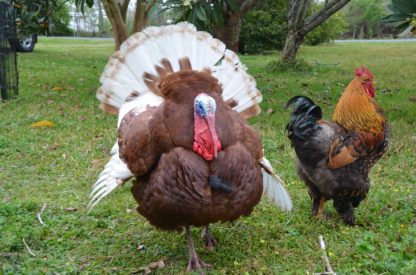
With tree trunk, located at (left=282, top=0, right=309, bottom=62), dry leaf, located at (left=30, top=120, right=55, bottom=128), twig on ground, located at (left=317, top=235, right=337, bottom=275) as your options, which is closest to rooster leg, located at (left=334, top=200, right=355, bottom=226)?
twig on ground, located at (left=317, top=235, right=337, bottom=275)

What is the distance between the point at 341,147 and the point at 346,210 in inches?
22.0

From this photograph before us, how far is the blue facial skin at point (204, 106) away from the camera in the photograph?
3.47 metres

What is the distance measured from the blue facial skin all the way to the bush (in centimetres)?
1641

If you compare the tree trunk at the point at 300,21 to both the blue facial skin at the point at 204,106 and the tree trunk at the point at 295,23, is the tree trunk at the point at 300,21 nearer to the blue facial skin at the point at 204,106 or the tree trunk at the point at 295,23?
the tree trunk at the point at 295,23

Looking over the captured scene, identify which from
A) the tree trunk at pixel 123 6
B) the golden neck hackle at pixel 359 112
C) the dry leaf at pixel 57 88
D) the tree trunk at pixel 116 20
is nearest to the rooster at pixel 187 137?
the golden neck hackle at pixel 359 112

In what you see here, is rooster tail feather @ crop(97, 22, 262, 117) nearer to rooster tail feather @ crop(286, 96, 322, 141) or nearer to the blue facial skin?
rooster tail feather @ crop(286, 96, 322, 141)

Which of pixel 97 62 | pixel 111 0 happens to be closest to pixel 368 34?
pixel 97 62

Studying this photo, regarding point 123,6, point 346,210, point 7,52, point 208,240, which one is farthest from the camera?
point 123,6

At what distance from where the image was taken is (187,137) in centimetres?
348

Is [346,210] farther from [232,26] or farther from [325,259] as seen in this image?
[232,26]

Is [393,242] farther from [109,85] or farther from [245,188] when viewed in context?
[109,85]

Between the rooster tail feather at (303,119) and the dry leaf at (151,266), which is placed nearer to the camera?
the dry leaf at (151,266)

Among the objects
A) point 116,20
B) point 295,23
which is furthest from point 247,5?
point 116,20

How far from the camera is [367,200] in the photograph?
16.0ft
